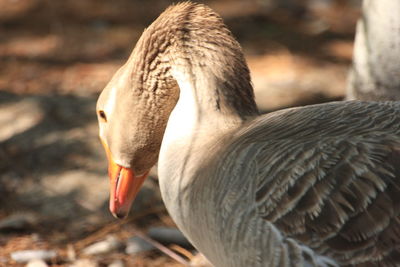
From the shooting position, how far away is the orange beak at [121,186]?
11.9ft

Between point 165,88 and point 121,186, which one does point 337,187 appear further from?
point 121,186

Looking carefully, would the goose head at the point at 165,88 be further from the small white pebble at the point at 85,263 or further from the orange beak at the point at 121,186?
the small white pebble at the point at 85,263

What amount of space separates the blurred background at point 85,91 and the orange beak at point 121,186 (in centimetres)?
41

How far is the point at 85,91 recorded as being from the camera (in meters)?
5.97

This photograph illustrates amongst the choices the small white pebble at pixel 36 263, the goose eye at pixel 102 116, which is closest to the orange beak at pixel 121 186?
the goose eye at pixel 102 116

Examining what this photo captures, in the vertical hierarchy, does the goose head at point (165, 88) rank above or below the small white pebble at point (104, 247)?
→ above

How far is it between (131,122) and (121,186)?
38 centimetres

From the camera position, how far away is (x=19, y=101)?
550 cm

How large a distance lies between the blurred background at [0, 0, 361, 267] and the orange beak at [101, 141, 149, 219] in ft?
1.36

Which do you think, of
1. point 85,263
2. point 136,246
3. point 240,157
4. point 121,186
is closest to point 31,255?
point 85,263

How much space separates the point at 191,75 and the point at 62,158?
192 cm

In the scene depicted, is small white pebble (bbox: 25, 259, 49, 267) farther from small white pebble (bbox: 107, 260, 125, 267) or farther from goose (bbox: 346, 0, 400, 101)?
goose (bbox: 346, 0, 400, 101)

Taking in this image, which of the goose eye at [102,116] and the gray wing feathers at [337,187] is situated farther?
the goose eye at [102,116]

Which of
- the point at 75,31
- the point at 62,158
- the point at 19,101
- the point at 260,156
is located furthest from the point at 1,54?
the point at 260,156
